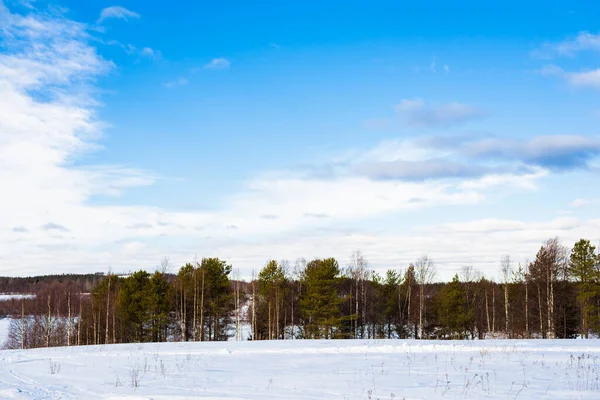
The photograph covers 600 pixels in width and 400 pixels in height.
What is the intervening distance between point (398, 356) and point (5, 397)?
45.8 ft

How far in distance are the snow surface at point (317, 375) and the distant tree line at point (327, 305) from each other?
21110mm

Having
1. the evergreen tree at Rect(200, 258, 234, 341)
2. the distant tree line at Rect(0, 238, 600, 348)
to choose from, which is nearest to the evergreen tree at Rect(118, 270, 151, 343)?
the distant tree line at Rect(0, 238, 600, 348)

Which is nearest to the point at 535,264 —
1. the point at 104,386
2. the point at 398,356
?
the point at 398,356

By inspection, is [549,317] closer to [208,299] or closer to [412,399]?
[208,299]

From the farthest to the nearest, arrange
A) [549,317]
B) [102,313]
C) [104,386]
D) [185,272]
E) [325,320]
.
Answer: [102,313]
[185,272]
[325,320]
[549,317]
[104,386]

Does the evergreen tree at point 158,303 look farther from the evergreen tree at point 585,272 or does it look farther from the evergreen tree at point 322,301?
the evergreen tree at point 585,272

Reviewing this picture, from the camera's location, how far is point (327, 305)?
4188cm

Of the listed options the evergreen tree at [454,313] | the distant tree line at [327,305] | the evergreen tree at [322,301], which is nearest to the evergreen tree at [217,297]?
the distant tree line at [327,305]

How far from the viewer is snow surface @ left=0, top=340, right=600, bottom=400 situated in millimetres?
10570

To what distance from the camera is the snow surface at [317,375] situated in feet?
34.7

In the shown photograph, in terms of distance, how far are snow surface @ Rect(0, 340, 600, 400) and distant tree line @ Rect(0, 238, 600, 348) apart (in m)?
21.1

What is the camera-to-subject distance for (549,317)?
3831 centimetres

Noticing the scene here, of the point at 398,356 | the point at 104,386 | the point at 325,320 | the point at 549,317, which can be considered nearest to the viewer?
the point at 104,386

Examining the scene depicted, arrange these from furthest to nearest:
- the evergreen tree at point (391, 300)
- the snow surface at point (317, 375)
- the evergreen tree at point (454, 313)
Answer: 1. the evergreen tree at point (391, 300)
2. the evergreen tree at point (454, 313)
3. the snow surface at point (317, 375)
